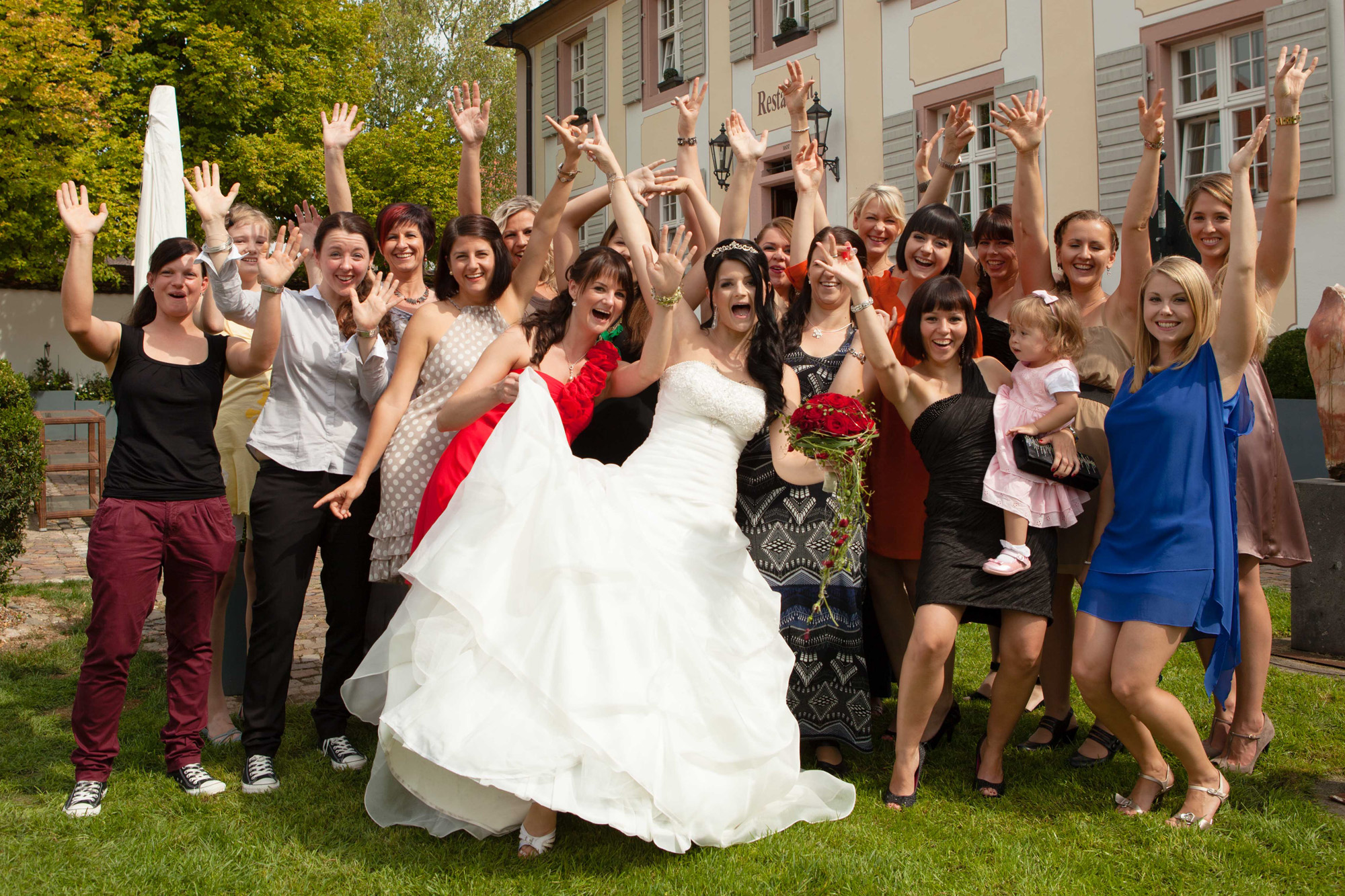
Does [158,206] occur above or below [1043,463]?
Answer: above

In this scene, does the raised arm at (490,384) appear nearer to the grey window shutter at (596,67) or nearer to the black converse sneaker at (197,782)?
the black converse sneaker at (197,782)

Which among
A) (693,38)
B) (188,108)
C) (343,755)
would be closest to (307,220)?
(343,755)

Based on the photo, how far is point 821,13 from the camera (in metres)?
14.8

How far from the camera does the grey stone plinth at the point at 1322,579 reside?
586 cm

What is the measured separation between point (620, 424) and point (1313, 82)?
8.51 metres

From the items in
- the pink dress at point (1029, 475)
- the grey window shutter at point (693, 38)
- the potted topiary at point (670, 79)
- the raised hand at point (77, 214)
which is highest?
the grey window shutter at point (693, 38)

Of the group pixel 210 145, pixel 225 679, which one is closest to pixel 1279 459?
pixel 225 679

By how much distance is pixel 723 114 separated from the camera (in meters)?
16.5

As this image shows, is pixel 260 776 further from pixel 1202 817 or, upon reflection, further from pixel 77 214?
pixel 1202 817

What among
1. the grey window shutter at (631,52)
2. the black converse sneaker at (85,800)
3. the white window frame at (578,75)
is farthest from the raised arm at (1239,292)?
the white window frame at (578,75)

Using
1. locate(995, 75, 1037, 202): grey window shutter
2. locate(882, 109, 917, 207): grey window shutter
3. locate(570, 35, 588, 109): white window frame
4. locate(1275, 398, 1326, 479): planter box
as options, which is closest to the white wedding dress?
locate(1275, 398, 1326, 479): planter box

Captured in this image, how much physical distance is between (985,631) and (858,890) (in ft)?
12.6

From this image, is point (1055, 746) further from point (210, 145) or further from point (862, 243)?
point (210, 145)

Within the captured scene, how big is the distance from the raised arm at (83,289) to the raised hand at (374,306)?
3.01 ft
